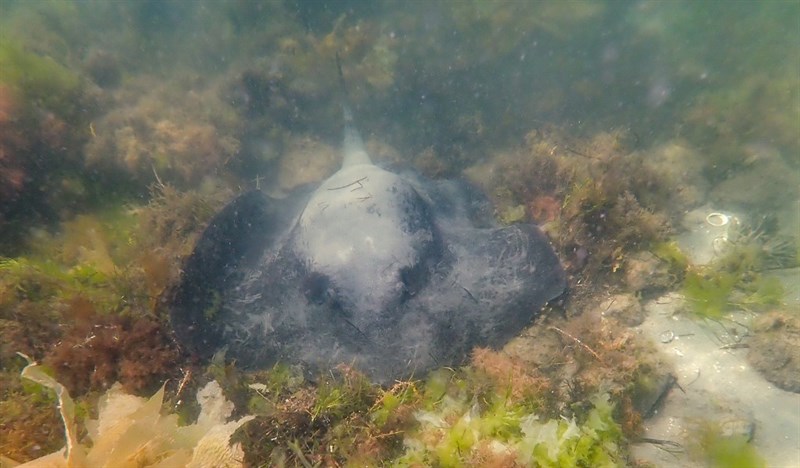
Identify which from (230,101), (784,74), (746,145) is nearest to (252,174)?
(230,101)

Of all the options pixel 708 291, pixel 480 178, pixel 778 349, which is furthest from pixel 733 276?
pixel 480 178

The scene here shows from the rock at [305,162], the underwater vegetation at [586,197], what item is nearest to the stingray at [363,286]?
the underwater vegetation at [586,197]

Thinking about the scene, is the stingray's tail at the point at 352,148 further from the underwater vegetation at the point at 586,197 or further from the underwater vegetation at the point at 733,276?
the underwater vegetation at the point at 733,276

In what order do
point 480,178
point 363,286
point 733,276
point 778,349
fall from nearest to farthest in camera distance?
1. point 363,286
2. point 778,349
3. point 733,276
4. point 480,178

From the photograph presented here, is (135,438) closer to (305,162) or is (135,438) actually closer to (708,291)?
(708,291)

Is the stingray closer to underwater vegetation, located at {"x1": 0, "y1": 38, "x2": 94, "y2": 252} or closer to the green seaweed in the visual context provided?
the green seaweed

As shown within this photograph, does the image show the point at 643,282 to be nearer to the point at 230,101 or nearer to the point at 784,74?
the point at 230,101
